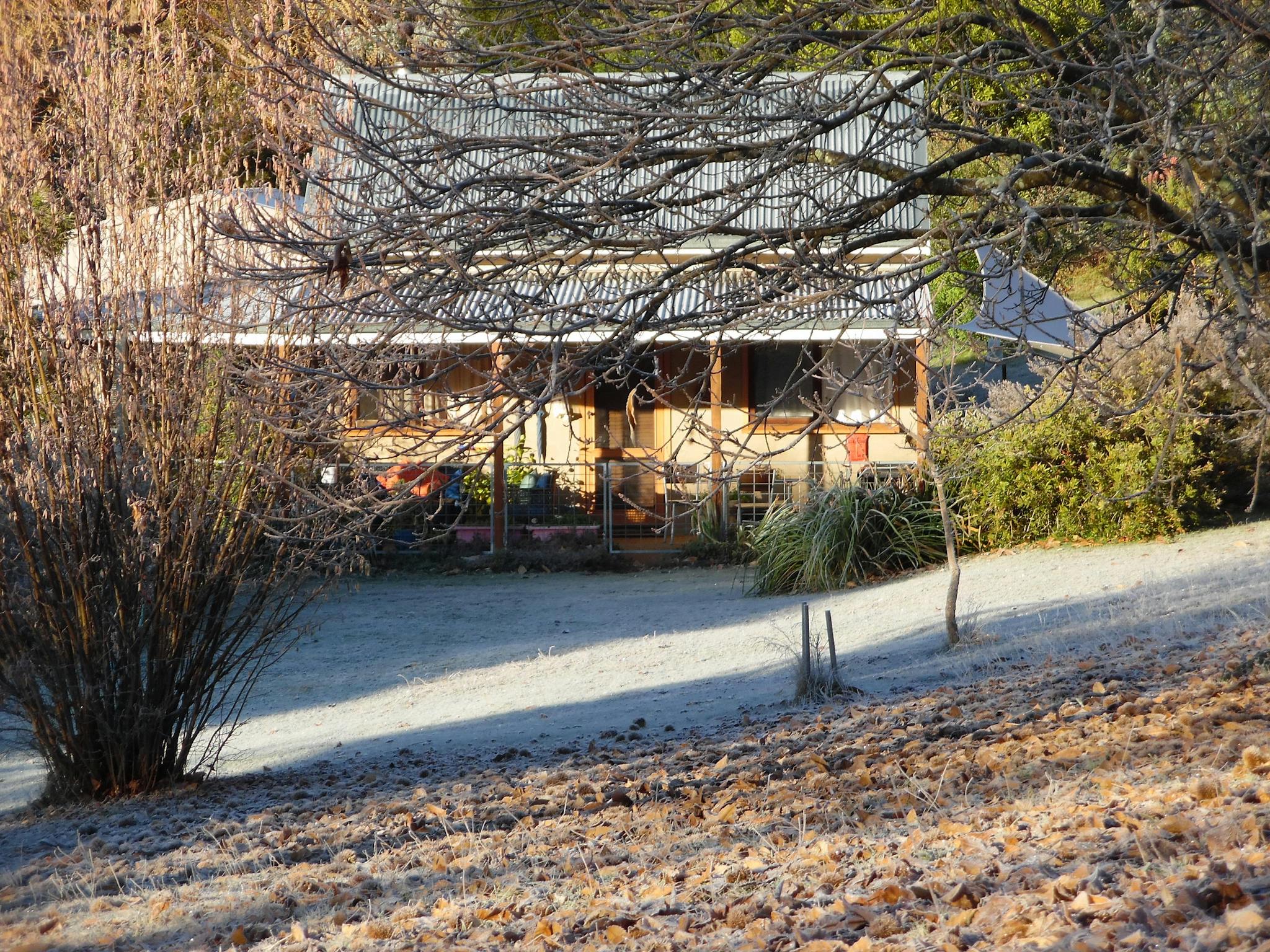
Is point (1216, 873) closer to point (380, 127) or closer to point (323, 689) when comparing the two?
point (380, 127)

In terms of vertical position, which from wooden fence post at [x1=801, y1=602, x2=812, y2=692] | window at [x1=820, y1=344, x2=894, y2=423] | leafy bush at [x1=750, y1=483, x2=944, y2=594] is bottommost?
wooden fence post at [x1=801, y1=602, x2=812, y2=692]

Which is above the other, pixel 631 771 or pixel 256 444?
pixel 256 444

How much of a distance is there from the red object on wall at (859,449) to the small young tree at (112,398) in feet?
31.4

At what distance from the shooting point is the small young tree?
6.12 meters

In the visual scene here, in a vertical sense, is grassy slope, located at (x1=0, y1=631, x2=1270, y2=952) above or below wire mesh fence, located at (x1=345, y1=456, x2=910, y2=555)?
below

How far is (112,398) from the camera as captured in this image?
244 inches

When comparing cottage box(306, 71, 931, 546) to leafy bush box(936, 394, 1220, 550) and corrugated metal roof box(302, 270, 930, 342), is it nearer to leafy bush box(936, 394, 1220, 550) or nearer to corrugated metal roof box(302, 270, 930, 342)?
corrugated metal roof box(302, 270, 930, 342)

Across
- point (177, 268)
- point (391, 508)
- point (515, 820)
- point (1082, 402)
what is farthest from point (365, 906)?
point (1082, 402)

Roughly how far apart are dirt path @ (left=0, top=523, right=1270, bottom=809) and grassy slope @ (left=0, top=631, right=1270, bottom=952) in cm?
102

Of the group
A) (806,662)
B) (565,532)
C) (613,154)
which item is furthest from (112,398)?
(565,532)

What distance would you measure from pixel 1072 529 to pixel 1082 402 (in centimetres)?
143

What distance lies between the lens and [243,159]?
20.9ft

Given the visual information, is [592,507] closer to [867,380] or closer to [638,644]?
[638,644]

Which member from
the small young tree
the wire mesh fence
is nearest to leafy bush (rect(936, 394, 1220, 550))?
the wire mesh fence
